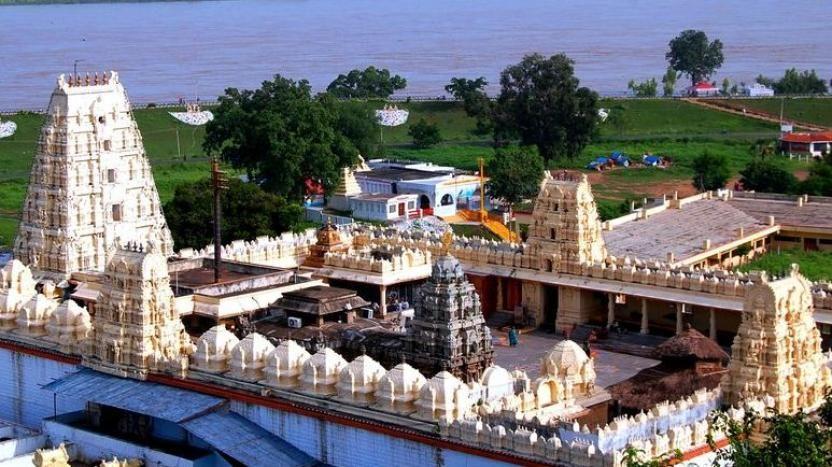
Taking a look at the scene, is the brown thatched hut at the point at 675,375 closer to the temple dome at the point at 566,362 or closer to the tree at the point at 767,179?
the temple dome at the point at 566,362

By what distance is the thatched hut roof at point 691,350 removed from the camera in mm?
35406

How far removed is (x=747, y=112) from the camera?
101812mm

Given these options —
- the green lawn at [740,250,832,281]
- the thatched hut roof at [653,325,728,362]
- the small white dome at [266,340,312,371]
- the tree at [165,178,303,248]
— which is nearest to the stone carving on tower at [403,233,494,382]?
the small white dome at [266,340,312,371]

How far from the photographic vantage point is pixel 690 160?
86500mm

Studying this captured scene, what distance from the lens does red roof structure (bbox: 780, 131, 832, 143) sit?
85.7 metres

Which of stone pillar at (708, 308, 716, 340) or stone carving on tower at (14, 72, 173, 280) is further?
stone carving on tower at (14, 72, 173, 280)

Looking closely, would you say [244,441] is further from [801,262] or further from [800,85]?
[800,85]

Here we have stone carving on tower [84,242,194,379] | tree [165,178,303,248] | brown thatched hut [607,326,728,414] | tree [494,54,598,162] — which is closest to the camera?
brown thatched hut [607,326,728,414]

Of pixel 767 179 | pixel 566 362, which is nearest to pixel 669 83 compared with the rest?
pixel 767 179

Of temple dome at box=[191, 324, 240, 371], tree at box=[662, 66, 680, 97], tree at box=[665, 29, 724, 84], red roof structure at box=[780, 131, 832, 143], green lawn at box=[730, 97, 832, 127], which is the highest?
tree at box=[665, 29, 724, 84]

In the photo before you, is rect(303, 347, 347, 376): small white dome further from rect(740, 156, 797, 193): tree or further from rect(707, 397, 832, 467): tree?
rect(740, 156, 797, 193): tree

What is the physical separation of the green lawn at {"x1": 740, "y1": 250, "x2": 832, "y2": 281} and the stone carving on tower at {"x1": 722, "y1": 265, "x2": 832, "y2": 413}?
1982 centimetres

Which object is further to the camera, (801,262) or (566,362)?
(801,262)

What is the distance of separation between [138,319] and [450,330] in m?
7.09
